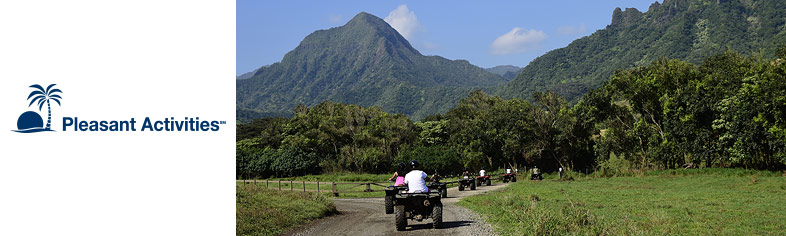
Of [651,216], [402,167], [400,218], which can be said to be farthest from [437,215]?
[651,216]

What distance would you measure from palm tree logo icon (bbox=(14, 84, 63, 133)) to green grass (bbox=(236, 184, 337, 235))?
557 cm

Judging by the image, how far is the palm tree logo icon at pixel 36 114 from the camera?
10.4 meters

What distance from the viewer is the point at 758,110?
146 ft

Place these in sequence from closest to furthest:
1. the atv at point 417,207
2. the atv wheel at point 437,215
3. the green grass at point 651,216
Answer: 1. the green grass at point 651,216
2. the atv at point 417,207
3. the atv wheel at point 437,215

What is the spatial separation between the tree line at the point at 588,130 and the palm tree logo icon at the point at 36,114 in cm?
4808

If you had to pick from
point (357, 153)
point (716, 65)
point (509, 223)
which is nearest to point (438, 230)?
point (509, 223)

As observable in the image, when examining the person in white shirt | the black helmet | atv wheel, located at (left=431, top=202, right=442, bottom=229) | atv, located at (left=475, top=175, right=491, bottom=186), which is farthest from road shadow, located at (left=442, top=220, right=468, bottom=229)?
atv, located at (left=475, top=175, right=491, bottom=186)

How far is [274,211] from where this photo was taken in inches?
703

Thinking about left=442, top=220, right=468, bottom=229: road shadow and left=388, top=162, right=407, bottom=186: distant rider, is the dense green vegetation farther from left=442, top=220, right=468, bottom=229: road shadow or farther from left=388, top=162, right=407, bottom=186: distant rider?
left=388, top=162, right=407, bottom=186: distant rider

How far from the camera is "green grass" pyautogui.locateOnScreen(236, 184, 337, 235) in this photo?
15.2 metres

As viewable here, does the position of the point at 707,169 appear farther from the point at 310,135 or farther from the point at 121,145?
the point at 310,135

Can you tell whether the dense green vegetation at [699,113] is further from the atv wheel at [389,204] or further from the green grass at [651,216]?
the atv wheel at [389,204]

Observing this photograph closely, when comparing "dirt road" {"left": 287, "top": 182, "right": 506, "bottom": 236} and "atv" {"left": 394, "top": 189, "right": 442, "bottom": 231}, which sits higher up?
"atv" {"left": 394, "top": 189, "right": 442, "bottom": 231}

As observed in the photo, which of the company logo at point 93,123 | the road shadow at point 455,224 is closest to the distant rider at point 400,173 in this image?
the road shadow at point 455,224
